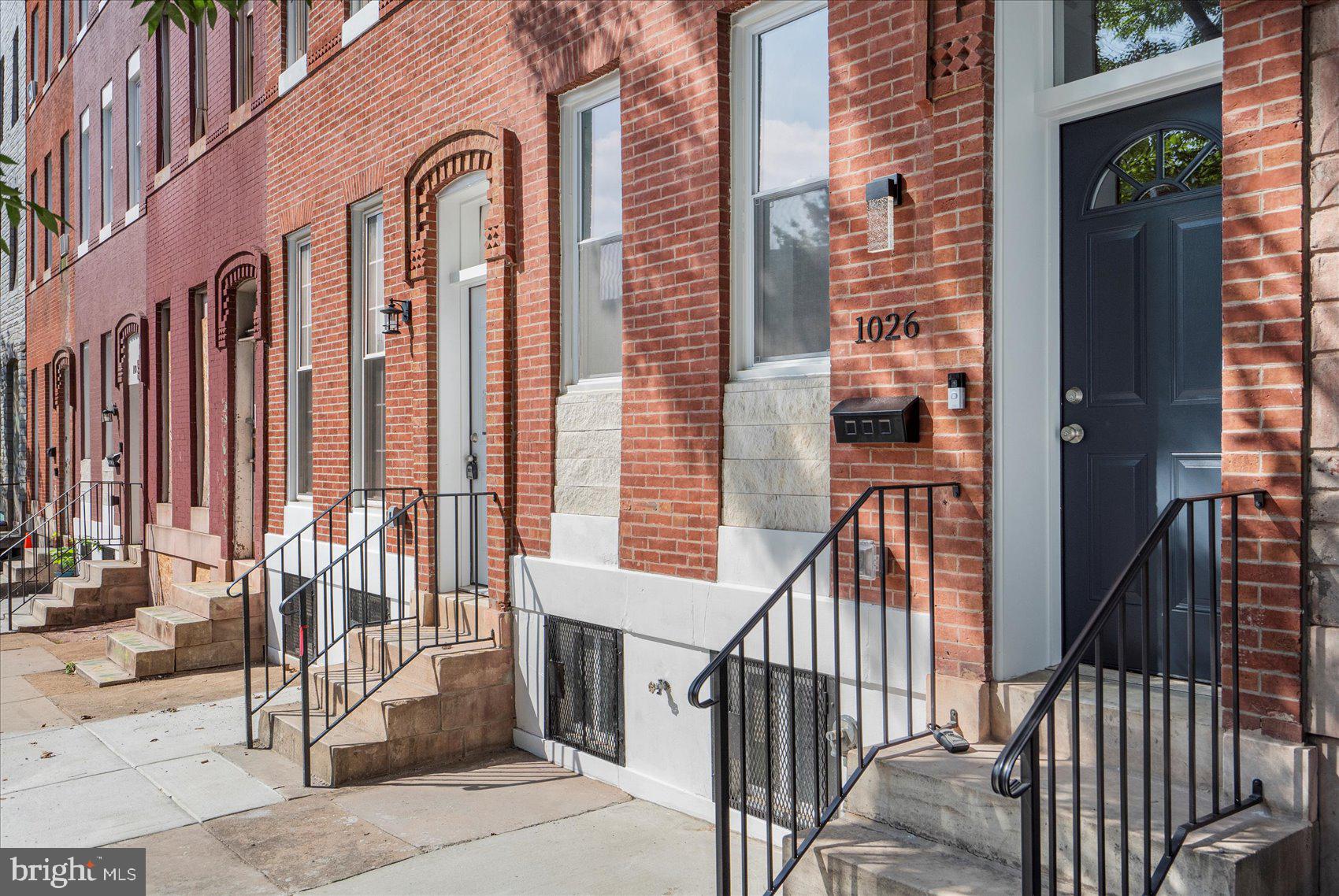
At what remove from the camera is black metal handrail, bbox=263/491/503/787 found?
6629 millimetres

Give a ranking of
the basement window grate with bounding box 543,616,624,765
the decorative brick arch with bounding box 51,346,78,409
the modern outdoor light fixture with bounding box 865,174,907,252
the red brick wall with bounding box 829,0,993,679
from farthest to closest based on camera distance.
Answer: the decorative brick arch with bounding box 51,346,78,409
the basement window grate with bounding box 543,616,624,765
the modern outdoor light fixture with bounding box 865,174,907,252
the red brick wall with bounding box 829,0,993,679

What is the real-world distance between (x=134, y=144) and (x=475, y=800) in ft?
39.9

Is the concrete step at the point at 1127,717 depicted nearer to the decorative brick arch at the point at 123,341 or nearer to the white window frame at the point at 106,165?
the decorative brick arch at the point at 123,341

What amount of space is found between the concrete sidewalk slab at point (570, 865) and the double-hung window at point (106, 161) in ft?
43.9

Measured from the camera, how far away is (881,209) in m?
4.66

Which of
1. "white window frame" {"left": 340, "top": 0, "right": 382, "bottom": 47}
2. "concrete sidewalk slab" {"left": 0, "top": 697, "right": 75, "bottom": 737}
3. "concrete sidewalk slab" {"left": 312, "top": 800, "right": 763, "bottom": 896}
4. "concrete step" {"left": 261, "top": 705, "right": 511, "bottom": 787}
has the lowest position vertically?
"concrete sidewalk slab" {"left": 0, "top": 697, "right": 75, "bottom": 737}

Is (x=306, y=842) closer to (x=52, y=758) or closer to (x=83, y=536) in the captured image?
(x=52, y=758)

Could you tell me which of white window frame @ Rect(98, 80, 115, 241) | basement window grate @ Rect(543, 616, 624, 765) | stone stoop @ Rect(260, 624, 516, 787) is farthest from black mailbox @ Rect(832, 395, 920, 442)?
white window frame @ Rect(98, 80, 115, 241)

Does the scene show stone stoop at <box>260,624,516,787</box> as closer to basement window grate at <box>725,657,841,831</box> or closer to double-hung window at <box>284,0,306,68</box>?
basement window grate at <box>725,657,841,831</box>

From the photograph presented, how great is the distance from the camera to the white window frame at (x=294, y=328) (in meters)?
10.1

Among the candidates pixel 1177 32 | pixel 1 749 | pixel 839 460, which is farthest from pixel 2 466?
pixel 1177 32

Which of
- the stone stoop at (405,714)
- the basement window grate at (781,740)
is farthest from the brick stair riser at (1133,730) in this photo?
the stone stoop at (405,714)

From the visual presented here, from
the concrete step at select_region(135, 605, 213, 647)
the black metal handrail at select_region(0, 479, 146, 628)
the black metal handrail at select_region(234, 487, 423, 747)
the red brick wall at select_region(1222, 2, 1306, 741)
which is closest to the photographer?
the red brick wall at select_region(1222, 2, 1306, 741)

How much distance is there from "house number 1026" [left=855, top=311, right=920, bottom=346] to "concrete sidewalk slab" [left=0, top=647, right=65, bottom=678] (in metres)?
8.91
